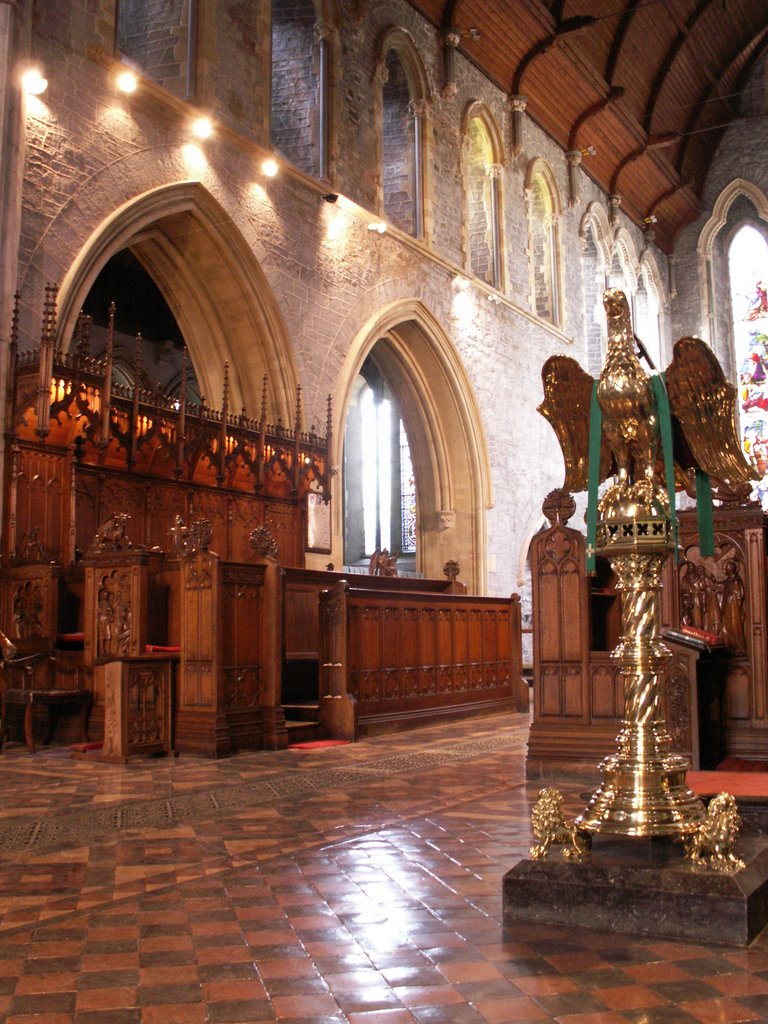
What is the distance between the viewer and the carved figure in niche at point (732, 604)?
5.66 m

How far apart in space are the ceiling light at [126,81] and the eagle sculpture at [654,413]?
7.38 meters

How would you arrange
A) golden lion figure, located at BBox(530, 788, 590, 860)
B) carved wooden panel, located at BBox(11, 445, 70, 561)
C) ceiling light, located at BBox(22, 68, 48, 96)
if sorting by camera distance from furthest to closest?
ceiling light, located at BBox(22, 68, 48, 96)
carved wooden panel, located at BBox(11, 445, 70, 561)
golden lion figure, located at BBox(530, 788, 590, 860)

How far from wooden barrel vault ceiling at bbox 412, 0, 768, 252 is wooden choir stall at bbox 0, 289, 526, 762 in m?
7.70

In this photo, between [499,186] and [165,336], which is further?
[165,336]

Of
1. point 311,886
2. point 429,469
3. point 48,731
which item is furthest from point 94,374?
point 429,469

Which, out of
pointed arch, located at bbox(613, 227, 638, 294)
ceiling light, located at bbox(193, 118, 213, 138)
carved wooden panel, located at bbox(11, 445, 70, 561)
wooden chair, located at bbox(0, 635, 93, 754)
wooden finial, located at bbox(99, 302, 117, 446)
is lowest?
wooden chair, located at bbox(0, 635, 93, 754)

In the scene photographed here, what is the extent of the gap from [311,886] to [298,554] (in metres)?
7.64

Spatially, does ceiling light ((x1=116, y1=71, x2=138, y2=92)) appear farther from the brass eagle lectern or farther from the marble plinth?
the marble plinth

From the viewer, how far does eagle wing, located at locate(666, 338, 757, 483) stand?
3.22m

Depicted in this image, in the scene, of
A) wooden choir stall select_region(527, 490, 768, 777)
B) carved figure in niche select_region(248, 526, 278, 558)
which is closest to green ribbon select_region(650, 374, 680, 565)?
wooden choir stall select_region(527, 490, 768, 777)

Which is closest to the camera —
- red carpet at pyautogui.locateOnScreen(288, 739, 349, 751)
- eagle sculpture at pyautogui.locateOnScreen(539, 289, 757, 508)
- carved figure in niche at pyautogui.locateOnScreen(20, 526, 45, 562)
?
eagle sculpture at pyautogui.locateOnScreen(539, 289, 757, 508)

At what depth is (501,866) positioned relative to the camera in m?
3.56

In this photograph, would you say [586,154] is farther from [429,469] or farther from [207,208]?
[207,208]

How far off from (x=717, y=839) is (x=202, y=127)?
9016 millimetres
